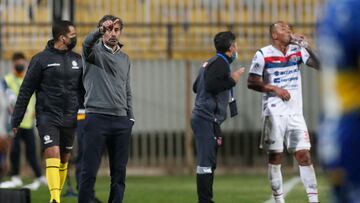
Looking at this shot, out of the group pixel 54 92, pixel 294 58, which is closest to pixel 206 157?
pixel 294 58

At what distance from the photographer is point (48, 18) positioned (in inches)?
876

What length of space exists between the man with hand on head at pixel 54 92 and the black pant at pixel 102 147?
2.88 feet

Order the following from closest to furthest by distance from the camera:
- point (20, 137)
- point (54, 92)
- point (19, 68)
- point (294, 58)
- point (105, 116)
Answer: point (105, 116) → point (54, 92) → point (294, 58) → point (19, 68) → point (20, 137)

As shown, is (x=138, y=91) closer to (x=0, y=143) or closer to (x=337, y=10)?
(x=0, y=143)

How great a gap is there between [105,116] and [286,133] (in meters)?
2.34

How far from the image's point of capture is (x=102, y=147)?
1070 centimetres

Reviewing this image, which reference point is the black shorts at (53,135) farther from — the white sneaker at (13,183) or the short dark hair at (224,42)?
the white sneaker at (13,183)

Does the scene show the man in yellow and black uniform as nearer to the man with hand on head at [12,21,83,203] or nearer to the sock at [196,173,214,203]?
the man with hand on head at [12,21,83,203]

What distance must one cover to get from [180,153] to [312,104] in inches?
109

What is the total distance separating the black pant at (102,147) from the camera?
10641 mm

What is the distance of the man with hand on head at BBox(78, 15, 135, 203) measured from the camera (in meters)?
10.6

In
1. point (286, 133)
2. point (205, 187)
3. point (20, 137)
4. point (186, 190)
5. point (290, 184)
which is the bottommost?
point (290, 184)

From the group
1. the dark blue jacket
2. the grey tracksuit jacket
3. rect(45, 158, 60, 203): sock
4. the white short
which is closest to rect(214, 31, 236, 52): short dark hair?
the dark blue jacket

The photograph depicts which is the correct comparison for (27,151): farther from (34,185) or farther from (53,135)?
(53,135)
